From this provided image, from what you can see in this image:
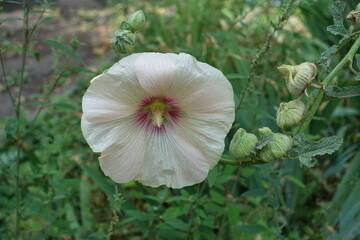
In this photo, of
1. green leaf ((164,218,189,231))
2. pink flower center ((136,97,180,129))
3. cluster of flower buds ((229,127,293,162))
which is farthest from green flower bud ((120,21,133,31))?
green leaf ((164,218,189,231))

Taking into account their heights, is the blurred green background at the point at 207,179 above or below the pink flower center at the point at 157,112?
below

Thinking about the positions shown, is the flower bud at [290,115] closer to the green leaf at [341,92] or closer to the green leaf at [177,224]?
the green leaf at [341,92]

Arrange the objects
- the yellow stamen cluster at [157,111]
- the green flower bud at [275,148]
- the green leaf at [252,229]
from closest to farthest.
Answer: the green flower bud at [275,148] → the yellow stamen cluster at [157,111] → the green leaf at [252,229]

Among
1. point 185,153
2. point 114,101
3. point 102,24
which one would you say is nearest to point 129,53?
point 114,101

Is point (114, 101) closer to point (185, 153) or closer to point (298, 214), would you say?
point (185, 153)

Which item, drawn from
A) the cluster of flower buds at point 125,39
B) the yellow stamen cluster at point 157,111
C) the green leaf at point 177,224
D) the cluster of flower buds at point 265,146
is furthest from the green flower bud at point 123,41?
the green leaf at point 177,224

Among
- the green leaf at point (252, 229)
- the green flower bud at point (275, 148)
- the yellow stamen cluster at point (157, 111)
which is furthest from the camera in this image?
the green leaf at point (252, 229)

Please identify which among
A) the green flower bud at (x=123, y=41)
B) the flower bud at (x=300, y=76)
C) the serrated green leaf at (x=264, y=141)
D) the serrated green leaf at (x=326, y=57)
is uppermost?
the green flower bud at (x=123, y=41)
